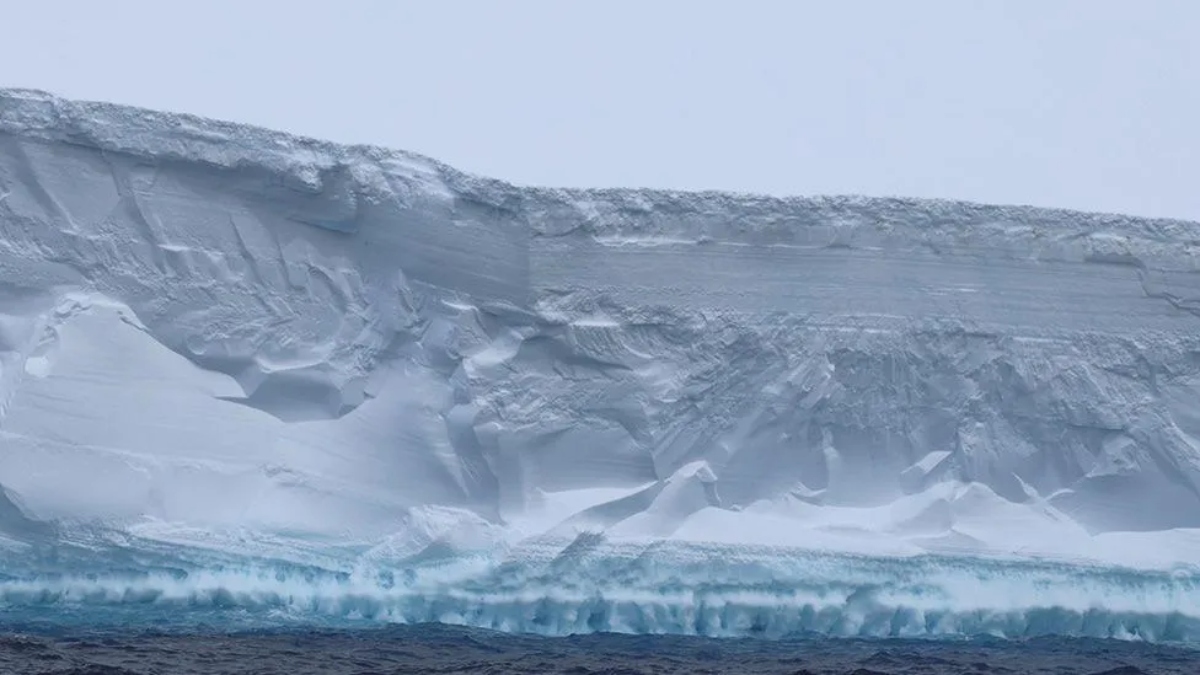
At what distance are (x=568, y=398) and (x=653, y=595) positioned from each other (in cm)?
94

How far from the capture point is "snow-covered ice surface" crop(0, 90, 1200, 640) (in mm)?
6719

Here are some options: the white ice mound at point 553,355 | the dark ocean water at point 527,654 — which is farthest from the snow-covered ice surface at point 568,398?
the dark ocean water at point 527,654

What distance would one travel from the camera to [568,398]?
7.17 m

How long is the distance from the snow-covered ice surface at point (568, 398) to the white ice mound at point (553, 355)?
0.01m

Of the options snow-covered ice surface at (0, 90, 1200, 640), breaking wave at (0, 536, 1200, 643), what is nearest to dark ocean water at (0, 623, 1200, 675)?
breaking wave at (0, 536, 1200, 643)

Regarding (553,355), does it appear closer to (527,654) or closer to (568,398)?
(568,398)

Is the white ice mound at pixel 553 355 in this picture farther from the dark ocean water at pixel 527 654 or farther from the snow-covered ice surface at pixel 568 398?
the dark ocean water at pixel 527 654

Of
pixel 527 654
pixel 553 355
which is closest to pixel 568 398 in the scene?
pixel 553 355

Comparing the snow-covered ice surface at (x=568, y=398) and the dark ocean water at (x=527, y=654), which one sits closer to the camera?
the dark ocean water at (x=527, y=654)

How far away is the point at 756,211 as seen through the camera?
24.3 feet

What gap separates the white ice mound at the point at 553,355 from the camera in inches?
269

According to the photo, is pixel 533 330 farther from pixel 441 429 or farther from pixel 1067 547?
pixel 1067 547

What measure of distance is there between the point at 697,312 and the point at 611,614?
1414mm

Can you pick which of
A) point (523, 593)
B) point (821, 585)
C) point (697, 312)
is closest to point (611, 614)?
point (523, 593)
